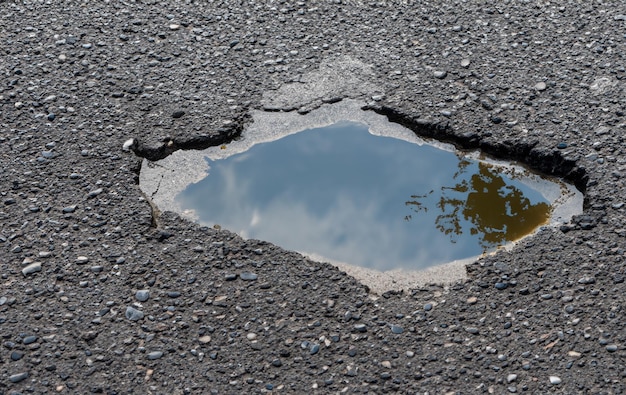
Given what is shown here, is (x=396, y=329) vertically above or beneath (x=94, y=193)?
above

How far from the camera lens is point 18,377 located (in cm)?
292

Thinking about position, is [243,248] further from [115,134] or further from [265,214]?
[115,134]

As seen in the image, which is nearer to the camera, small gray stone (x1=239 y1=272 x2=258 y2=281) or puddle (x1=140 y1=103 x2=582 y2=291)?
small gray stone (x1=239 y1=272 x2=258 y2=281)

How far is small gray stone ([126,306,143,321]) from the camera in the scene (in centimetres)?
312

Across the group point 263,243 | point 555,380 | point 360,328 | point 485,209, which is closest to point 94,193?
point 263,243

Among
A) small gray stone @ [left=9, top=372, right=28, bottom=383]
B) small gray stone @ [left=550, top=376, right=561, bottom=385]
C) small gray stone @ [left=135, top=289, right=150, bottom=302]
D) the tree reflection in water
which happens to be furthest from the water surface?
small gray stone @ [left=9, top=372, right=28, bottom=383]

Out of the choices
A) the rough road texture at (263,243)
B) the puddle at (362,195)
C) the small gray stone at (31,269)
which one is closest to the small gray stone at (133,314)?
the rough road texture at (263,243)

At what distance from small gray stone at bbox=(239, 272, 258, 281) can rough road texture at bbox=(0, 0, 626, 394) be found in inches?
0.5

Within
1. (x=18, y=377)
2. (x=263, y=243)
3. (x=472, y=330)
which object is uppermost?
(x=472, y=330)

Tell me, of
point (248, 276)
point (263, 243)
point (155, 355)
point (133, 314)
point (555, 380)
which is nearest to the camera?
point (555, 380)

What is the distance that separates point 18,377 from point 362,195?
1.65 m

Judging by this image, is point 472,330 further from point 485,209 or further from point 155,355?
point 155,355

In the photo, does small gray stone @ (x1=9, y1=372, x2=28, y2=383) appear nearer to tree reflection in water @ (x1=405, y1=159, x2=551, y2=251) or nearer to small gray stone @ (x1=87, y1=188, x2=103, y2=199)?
small gray stone @ (x1=87, y1=188, x2=103, y2=199)

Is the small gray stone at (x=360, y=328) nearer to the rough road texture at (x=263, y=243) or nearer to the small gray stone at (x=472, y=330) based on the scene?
the rough road texture at (x=263, y=243)
